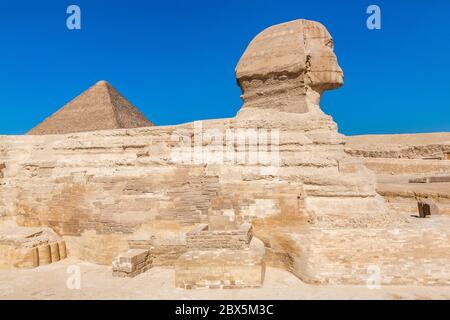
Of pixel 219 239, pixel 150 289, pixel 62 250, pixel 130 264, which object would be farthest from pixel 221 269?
pixel 62 250

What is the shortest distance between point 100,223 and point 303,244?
Answer: 16.6 feet

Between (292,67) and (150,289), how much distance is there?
5802 mm

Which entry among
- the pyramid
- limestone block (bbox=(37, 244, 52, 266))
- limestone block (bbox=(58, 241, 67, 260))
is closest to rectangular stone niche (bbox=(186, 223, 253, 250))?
limestone block (bbox=(37, 244, 52, 266))

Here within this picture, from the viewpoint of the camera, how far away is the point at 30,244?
9352 mm

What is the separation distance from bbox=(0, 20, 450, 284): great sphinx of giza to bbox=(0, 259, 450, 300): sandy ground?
28 centimetres

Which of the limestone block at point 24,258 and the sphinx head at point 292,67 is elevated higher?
the sphinx head at point 292,67

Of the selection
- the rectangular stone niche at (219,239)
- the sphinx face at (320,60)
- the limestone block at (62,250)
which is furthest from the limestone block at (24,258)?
the sphinx face at (320,60)

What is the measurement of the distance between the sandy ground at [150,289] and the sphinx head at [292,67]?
4111 millimetres

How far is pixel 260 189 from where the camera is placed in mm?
8180

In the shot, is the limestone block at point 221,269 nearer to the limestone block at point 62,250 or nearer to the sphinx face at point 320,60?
the limestone block at point 62,250

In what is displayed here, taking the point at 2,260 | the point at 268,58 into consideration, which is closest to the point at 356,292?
the point at 268,58

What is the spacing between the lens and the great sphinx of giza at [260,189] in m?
6.95

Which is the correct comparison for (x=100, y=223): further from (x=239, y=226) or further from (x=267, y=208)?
(x=267, y=208)

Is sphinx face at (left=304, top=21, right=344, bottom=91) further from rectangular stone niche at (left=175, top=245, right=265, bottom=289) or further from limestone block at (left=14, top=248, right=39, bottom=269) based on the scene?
limestone block at (left=14, top=248, right=39, bottom=269)
